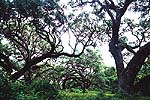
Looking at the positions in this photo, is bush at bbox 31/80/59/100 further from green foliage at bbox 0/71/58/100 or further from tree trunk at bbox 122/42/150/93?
tree trunk at bbox 122/42/150/93

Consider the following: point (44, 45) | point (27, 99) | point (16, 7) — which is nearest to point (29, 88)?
point (27, 99)

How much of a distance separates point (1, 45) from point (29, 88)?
58.5 ft

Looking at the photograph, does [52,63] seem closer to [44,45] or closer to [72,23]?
[44,45]

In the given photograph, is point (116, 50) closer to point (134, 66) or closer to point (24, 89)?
point (134, 66)

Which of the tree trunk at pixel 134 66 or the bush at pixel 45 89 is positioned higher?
the tree trunk at pixel 134 66

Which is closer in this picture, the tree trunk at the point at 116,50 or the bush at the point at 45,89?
the bush at the point at 45,89

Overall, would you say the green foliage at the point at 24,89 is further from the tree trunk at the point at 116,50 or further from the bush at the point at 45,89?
the tree trunk at the point at 116,50

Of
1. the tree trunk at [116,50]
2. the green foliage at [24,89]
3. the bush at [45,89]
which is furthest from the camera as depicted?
the tree trunk at [116,50]

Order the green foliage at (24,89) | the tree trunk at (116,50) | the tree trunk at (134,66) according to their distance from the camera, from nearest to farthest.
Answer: the green foliage at (24,89), the tree trunk at (134,66), the tree trunk at (116,50)

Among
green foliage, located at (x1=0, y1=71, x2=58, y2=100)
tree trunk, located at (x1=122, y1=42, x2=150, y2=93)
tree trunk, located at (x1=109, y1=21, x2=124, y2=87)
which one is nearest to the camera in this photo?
green foliage, located at (x1=0, y1=71, x2=58, y2=100)

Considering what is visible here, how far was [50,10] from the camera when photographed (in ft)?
66.5

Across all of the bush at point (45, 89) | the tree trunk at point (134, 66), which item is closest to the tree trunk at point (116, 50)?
the tree trunk at point (134, 66)

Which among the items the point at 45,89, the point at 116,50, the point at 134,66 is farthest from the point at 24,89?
the point at 116,50

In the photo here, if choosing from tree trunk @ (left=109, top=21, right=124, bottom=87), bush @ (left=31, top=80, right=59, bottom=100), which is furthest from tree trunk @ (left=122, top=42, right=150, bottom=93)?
bush @ (left=31, top=80, right=59, bottom=100)
